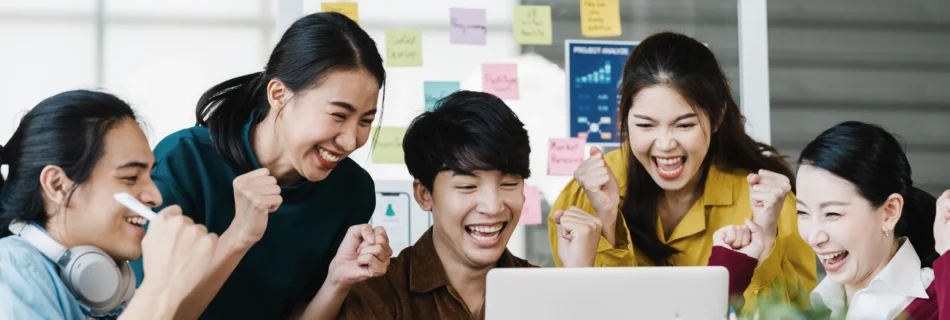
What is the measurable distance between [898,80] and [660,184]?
1.94 m

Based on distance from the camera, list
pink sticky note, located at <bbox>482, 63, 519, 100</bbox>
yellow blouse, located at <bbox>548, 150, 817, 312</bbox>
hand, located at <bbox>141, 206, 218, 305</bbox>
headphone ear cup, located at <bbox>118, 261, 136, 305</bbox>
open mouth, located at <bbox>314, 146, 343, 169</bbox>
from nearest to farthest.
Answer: hand, located at <bbox>141, 206, 218, 305</bbox> → headphone ear cup, located at <bbox>118, 261, 136, 305</bbox> → open mouth, located at <bbox>314, 146, 343, 169</bbox> → yellow blouse, located at <bbox>548, 150, 817, 312</bbox> → pink sticky note, located at <bbox>482, 63, 519, 100</bbox>

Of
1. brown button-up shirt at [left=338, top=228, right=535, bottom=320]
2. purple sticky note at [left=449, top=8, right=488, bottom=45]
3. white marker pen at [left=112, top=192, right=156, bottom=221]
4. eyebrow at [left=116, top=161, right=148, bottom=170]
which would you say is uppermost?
purple sticky note at [left=449, top=8, right=488, bottom=45]

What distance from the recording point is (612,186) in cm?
228

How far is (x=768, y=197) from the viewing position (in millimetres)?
2111

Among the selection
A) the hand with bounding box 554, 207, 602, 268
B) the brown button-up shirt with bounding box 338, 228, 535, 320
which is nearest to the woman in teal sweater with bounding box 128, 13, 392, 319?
the brown button-up shirt with bounding box 338, 228, 535, 320

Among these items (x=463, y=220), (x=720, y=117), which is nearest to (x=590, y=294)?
(x=463, y=220)

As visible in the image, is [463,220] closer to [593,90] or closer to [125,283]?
[125,283]

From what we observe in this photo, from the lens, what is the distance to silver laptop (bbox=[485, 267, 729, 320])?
4.41ft

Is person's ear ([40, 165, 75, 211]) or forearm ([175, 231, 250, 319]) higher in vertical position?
person's ear ([40, 165, 75, 211])

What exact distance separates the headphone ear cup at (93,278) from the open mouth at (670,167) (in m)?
1.26

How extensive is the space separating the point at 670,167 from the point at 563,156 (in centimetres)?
88

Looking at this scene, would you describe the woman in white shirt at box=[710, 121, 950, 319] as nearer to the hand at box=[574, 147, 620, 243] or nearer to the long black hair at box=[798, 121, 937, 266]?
the long black hair at box=[798, 121, 937, 266]

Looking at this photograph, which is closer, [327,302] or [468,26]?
[327,302]

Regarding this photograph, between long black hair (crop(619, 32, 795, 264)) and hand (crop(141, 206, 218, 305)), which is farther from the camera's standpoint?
long black hair (crop(619, 32, 795, 264))
